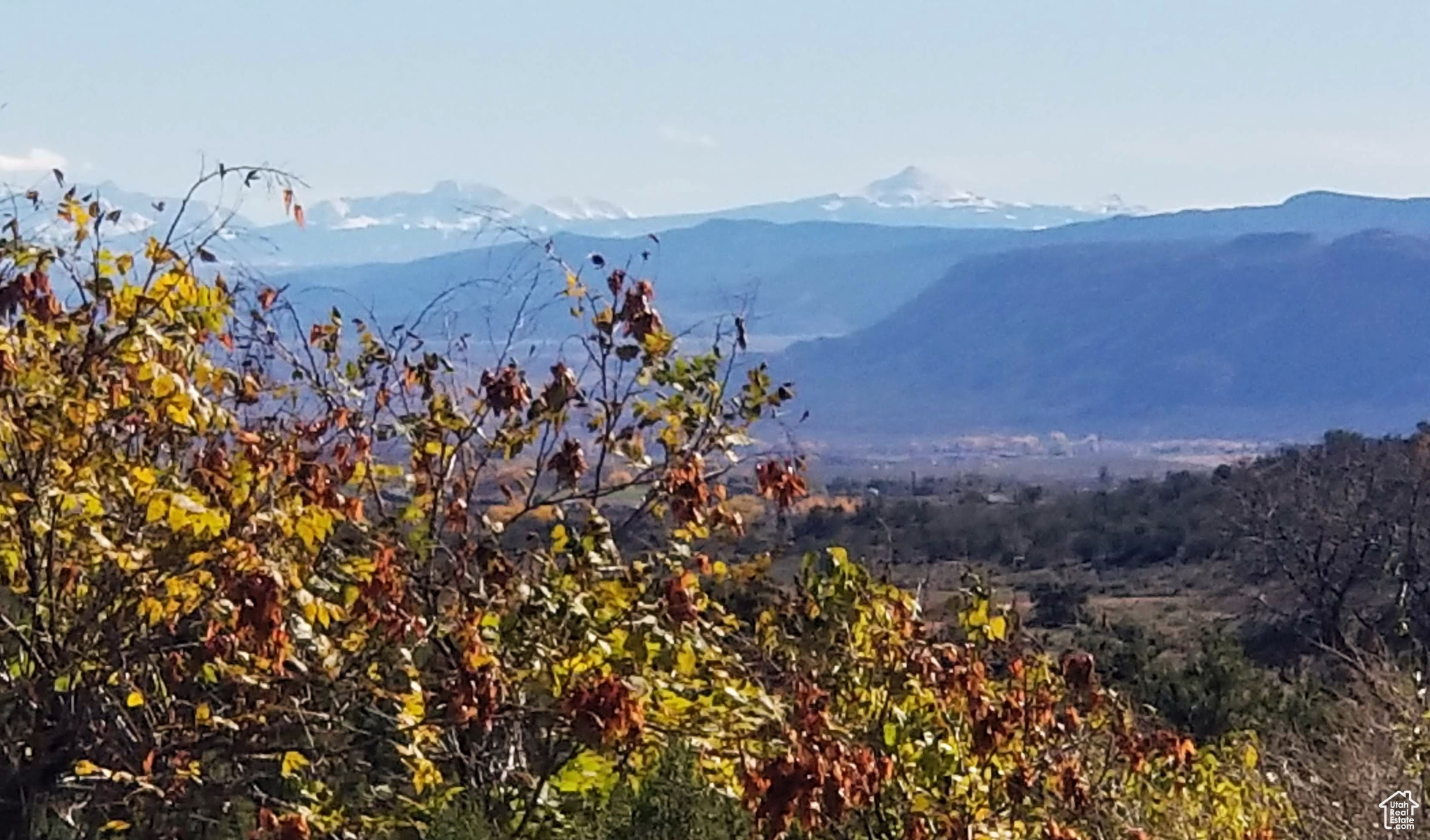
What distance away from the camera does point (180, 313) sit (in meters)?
4.09

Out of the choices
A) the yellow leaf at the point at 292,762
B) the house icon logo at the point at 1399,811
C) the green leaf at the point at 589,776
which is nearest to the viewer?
the yellow leaf at the point at 292,762

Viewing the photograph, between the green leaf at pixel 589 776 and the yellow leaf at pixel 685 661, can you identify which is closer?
the yellow leaf at pixel 685 661

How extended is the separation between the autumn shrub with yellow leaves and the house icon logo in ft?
1.42

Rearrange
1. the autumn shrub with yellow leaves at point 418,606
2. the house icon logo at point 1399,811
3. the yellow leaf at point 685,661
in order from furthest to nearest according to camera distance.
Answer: the house icon logo at point 1399,811
the yellow leaf at point 685,661
the autumn shrub with yellow leaves at point 418,606

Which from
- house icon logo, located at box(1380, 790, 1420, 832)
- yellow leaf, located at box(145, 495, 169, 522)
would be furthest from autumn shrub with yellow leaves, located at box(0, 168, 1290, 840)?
house icon logo, located at box(1380, 790, 1420, 832)

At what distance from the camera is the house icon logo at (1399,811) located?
18.3 ft

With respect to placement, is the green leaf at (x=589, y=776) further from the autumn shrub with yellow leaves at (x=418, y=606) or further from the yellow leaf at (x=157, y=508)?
the yellow leaf at (x=157, y=508)

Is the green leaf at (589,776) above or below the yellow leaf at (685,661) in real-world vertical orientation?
below

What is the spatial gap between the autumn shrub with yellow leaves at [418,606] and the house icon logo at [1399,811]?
17.0 inches

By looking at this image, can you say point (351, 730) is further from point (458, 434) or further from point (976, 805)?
point (976, 805)

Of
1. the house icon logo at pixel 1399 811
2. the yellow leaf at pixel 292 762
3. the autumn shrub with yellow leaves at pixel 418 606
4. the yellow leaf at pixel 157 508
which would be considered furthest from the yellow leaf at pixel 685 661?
the house icon logo at pixel 1399 811

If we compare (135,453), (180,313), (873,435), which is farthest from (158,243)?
(873,435)

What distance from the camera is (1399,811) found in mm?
5637

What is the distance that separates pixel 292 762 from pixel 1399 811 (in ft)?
10.9
